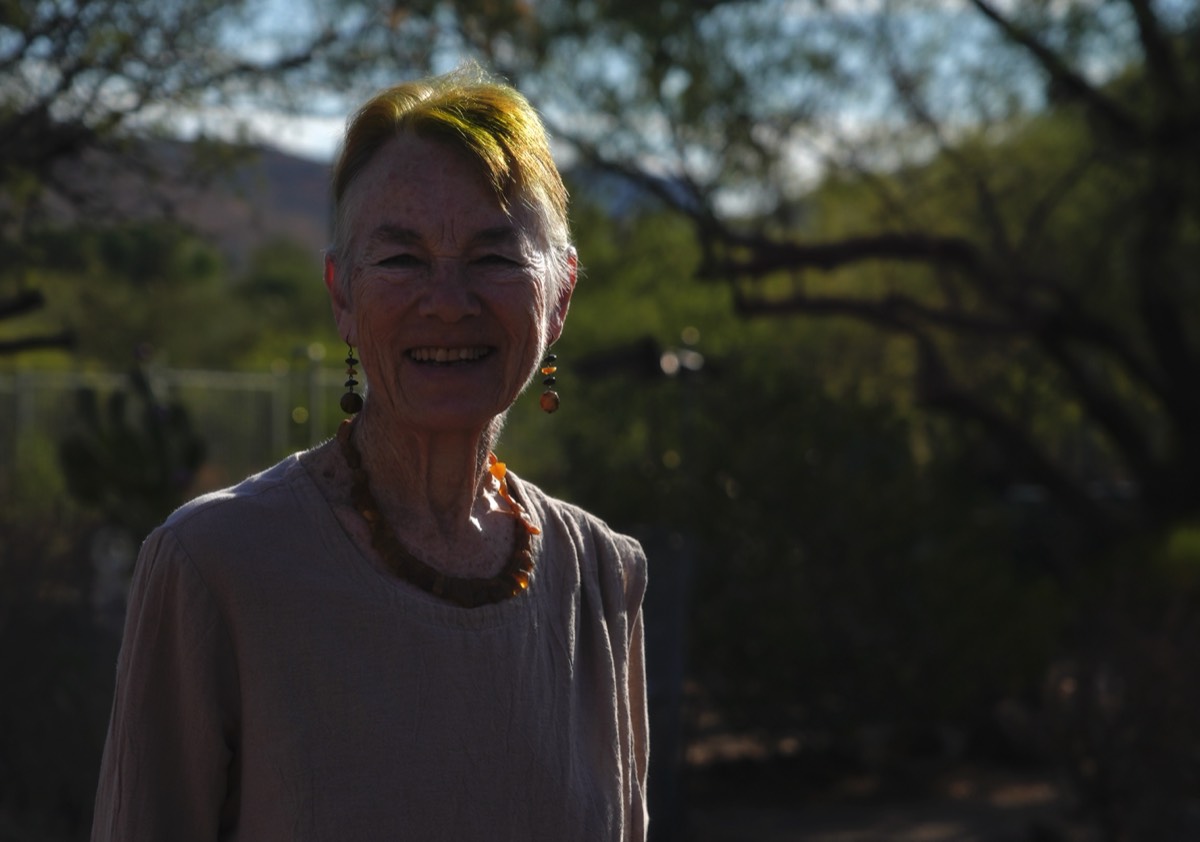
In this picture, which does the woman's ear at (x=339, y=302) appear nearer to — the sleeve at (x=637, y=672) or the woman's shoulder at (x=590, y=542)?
the woman's shoulder at (x=590, y=542)

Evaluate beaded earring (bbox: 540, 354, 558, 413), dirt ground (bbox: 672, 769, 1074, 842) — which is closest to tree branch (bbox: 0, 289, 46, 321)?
beaded earring (bbox: 540, 354, 558, 413)

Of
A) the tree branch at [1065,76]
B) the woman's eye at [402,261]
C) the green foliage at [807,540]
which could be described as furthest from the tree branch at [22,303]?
the tree branch at [1065,76]

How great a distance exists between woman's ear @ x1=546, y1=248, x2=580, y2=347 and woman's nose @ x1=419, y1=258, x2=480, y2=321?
0.62 feet

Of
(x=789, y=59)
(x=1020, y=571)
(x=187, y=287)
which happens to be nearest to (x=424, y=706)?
(x=1020, y=571)

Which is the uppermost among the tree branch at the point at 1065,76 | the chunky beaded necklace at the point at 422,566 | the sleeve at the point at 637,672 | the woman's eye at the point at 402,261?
the tree branch at the point at 1065,76

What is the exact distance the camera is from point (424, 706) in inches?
71.4

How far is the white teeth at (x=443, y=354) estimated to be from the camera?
190 cm

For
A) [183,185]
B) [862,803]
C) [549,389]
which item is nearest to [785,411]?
[862,803]

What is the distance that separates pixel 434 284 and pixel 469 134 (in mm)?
182

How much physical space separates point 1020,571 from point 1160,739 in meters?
4.41

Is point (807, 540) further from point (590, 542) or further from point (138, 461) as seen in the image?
point (590, 542)

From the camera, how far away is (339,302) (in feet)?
6.46

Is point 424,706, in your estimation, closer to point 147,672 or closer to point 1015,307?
point 147,672

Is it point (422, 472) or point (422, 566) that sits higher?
point (422, 472)
